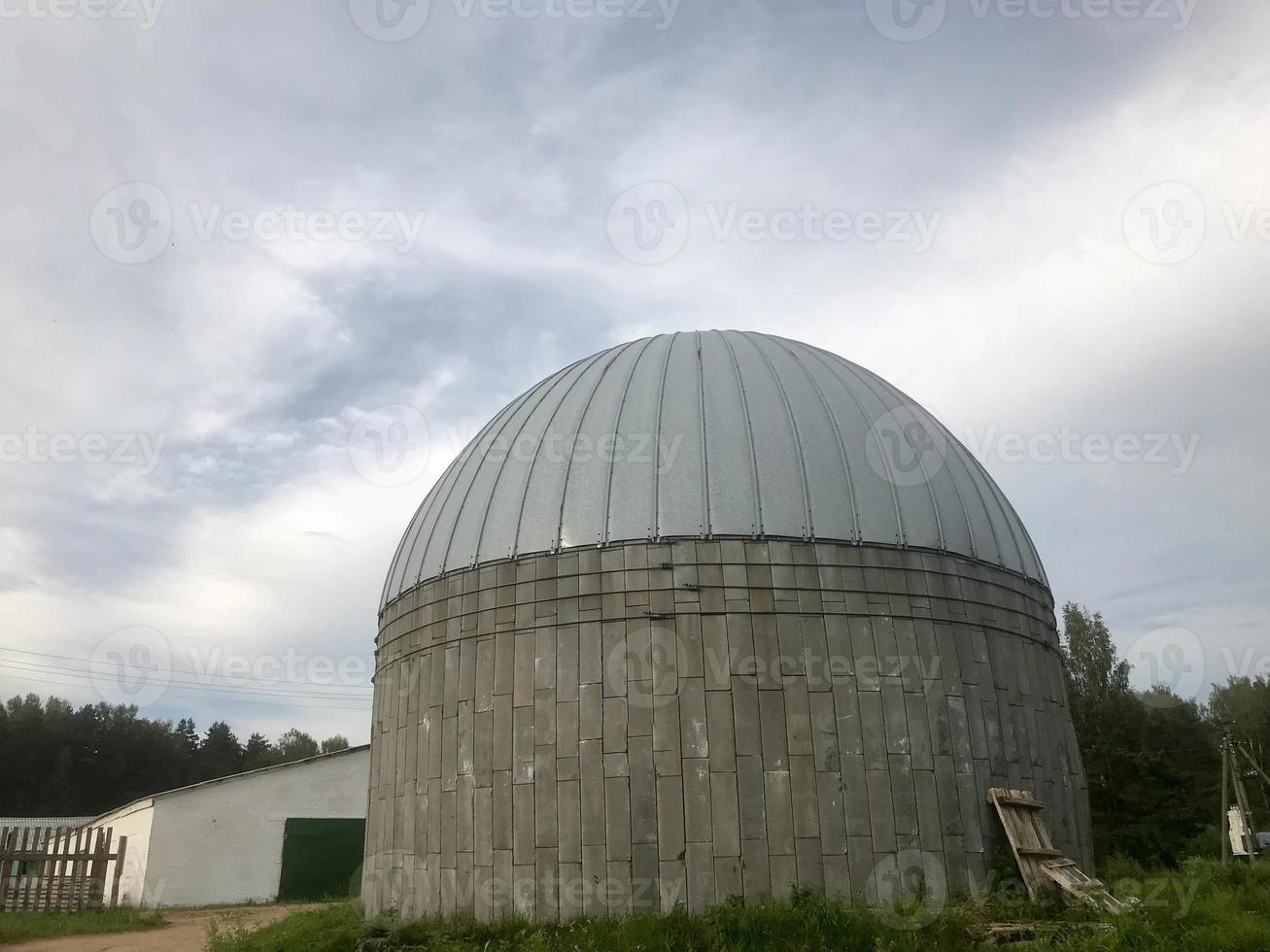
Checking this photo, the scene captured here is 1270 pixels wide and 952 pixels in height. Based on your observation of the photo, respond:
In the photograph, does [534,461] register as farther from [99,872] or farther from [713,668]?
[99,872]

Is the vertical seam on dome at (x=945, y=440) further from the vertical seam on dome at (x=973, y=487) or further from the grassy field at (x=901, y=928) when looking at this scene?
the grassy field at (x=901, y=928)

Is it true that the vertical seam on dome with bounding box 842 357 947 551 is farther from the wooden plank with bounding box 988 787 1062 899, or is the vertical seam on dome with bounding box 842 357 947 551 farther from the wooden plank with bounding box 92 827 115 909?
the wooden plank with bounding box 92 827 115 909

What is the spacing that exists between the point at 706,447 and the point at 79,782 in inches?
3150

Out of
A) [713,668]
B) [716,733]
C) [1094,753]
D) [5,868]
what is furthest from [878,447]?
[5,868]

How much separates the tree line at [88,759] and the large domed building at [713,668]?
65.9 metres

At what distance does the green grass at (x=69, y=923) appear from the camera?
23125 millimetres

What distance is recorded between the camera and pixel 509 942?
14.2 m

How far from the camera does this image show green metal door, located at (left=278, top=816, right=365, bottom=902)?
3575 centimetres

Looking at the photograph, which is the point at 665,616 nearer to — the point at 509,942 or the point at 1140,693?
the point at 509,942

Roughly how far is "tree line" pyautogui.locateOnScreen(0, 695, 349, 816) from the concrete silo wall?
6618 centimetres

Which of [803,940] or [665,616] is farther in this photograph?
[665,616]

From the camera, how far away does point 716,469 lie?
666 inches

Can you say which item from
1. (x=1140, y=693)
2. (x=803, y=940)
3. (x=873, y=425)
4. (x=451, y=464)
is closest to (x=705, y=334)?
(x=873, y=425)

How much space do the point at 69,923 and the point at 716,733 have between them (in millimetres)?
20353
